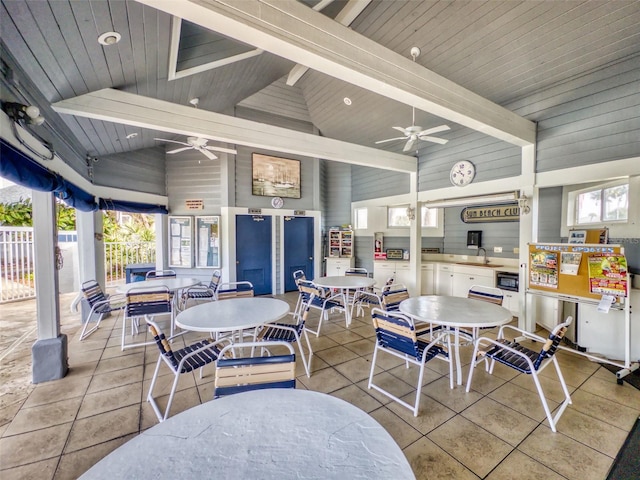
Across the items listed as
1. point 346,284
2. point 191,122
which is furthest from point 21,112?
point 346,284

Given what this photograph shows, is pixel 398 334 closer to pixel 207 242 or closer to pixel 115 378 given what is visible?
pixel 115 378

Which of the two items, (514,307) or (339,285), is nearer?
(339,285)

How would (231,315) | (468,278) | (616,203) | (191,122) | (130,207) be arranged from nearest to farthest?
(231,315)
(191,122)
(616,203)
(130,207)
(468,278)

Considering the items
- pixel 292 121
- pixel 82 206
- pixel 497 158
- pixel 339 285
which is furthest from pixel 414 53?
pixel 82 206

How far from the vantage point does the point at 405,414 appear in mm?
2246

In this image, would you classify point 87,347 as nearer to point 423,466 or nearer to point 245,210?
point 245,210

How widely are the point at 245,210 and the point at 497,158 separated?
4891mm

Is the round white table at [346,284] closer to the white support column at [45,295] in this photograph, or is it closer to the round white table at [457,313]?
the round white table at [457,313]

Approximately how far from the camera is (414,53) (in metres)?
3.54

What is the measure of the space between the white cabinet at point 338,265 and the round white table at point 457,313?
3736 mm

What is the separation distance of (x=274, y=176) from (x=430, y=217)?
3850 millimetres

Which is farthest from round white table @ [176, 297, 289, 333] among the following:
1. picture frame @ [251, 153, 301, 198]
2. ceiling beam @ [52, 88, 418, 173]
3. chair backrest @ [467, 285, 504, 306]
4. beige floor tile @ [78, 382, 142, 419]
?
picture frame @ [251, 153, 301, 198]

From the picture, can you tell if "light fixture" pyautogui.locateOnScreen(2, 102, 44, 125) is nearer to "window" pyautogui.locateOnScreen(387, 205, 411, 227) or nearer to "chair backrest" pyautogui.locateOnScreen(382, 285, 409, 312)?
"chair backrest" pyautogui.locateOnScreen(382, 285, 409, 312)

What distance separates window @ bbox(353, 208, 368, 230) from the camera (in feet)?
23.4
